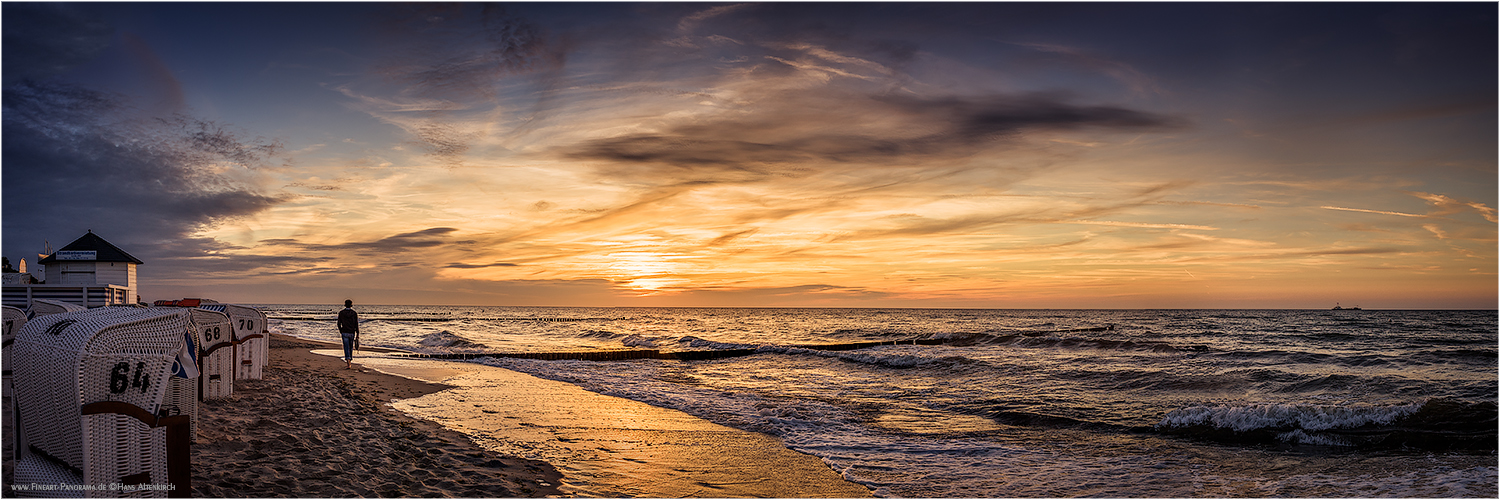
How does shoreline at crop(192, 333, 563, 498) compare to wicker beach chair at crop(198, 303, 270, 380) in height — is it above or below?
below

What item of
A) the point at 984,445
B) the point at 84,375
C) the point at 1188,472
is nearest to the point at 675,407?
the point at 984,445

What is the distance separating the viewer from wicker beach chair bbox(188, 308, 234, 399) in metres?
8.48

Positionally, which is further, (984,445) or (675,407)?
(675,407)

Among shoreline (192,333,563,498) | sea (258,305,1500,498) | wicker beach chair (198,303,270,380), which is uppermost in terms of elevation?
wicker beach chair (198,303,270,380)

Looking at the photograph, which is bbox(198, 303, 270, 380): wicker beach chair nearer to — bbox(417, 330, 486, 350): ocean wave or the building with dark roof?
bbox(417, 330, 486, 350): ocean wave

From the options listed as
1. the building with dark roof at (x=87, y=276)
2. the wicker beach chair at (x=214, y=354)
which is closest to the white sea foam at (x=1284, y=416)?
the wicker beach chair at (x=214, y=354)

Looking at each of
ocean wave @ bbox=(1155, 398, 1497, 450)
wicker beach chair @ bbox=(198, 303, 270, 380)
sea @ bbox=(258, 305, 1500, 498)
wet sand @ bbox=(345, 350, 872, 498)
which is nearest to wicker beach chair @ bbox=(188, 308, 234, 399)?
wicker beach chair @ bbox=(198, 303, 270, 380)

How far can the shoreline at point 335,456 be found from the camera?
637 cm

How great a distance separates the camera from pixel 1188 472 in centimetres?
892

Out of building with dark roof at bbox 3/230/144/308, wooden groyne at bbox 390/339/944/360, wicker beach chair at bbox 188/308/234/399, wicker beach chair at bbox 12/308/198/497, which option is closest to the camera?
wicker beach chair at bbox 12/308/198/497

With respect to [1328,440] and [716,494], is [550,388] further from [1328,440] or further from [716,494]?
[1328,440]

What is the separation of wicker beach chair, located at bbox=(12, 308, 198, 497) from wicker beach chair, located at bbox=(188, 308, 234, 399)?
386 centimetres

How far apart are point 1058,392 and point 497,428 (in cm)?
1230

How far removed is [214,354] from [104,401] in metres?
6.29
